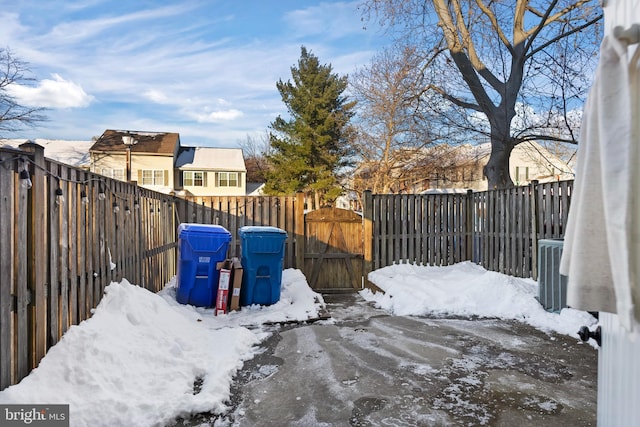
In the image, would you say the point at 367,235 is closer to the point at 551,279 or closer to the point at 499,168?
the point at 551,279

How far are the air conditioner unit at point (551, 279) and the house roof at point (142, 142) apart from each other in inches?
1057

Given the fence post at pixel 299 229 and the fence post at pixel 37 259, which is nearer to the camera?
the fence post at pixel 37 259

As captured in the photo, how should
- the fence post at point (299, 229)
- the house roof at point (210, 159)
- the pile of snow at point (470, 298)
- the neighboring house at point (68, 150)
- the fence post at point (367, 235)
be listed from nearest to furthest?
the pile of snow at point (470, 298) < the fence post at point (299, 229) < the fence post at point (367, 235) < the house roof at point (210, 159) < the neighboring house at point (68, 150)

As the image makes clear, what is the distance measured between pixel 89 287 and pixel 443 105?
10.4 meters

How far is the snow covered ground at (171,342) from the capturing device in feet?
8.42

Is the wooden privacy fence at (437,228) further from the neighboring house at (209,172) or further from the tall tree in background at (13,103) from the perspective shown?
the neighboring house at (209,172)

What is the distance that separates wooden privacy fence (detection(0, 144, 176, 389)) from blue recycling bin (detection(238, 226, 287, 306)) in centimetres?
177

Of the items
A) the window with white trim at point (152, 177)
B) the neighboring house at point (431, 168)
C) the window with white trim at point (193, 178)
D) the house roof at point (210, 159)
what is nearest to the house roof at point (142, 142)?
the house roof at point (210, 159)

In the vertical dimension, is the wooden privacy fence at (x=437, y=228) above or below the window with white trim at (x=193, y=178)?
below

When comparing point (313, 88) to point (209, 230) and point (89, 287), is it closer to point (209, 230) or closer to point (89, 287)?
point (209, 230)

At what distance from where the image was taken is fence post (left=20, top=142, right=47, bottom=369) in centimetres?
262

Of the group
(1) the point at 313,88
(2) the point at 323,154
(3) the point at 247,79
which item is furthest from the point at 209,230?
(1) the point at 313,88

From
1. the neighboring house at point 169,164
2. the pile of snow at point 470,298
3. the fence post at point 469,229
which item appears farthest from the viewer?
the neighboring house at point 169,164

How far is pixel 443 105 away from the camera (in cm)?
1129
